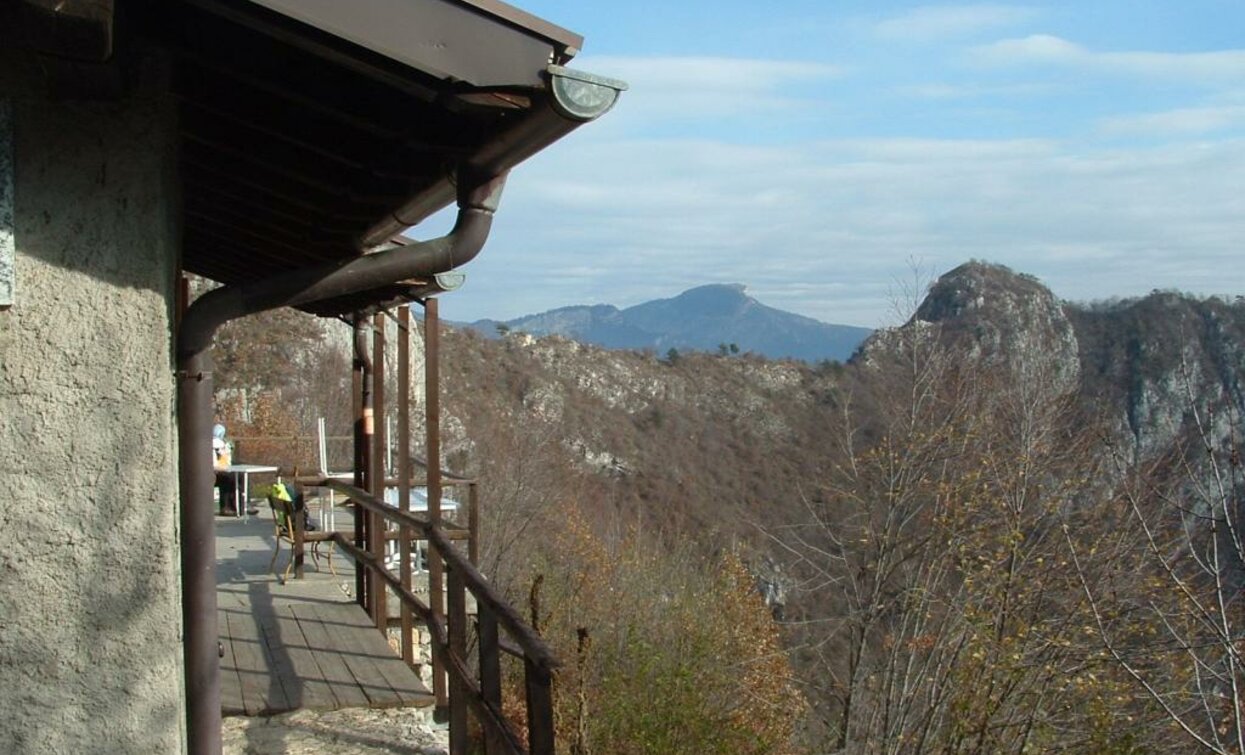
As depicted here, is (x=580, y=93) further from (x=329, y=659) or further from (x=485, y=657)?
(x=329, y=659)

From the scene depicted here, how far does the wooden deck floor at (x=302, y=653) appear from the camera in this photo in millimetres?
5832

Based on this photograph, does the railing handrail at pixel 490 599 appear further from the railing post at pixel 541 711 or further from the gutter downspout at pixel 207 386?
the gutter downspout at pixel 207 386

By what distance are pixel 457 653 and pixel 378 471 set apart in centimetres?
340

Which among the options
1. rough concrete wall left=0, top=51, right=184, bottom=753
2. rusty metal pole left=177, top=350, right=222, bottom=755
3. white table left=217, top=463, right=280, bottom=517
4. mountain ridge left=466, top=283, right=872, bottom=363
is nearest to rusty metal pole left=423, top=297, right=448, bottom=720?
rusty metal pole left=177, top=350, right=222, bottom=755

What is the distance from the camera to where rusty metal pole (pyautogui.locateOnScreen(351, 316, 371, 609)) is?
817 cm

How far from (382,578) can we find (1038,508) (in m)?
9.89

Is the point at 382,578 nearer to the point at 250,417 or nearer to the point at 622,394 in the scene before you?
the point at 250,417

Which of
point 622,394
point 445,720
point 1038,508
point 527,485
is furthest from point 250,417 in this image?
point 622,394

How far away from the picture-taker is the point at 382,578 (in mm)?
6906

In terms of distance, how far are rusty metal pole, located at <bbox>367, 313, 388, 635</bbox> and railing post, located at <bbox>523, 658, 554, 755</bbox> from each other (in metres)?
4.16

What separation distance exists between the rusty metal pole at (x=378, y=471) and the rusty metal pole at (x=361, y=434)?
0.34ft

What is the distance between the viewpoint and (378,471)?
7992 millimetres

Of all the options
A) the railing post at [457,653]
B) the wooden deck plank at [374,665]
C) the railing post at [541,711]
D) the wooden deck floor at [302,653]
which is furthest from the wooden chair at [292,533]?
the railing post at [541,711]

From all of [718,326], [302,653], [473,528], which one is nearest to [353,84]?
[302,653]
